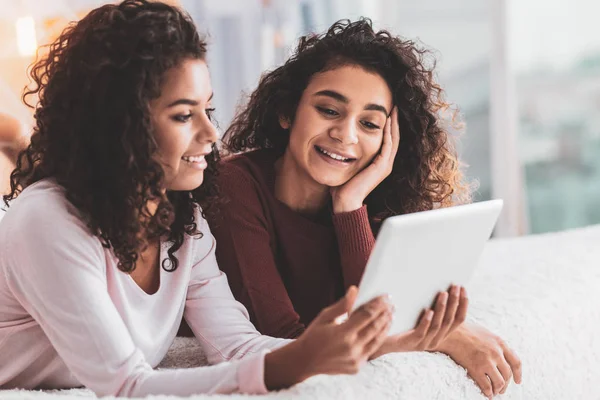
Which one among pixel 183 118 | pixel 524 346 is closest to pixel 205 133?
pixel 183 118

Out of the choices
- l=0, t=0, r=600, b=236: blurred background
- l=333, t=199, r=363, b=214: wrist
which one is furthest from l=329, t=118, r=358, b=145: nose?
l=0, t=0, r=600, b=236: blurred background

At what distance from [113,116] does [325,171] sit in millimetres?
510

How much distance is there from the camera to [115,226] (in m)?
1.11

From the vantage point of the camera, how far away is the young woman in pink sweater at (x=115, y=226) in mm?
1036

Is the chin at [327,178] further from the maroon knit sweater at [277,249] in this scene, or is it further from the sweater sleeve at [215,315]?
the sweater sleeve at [215,315]

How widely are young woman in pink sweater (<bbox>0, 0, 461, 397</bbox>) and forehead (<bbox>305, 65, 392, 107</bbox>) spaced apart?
33 centimetres

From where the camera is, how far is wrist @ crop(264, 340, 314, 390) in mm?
1005

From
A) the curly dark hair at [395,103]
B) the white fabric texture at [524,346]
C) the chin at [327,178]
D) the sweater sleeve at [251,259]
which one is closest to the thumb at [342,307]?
the white fabric texture at [524,346]

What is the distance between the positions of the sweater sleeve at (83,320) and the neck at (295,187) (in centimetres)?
54

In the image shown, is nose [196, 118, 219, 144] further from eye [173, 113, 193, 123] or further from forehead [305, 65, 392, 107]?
forehead [305, 65, 392, 107]

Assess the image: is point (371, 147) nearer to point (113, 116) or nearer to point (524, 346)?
point (524, 346)

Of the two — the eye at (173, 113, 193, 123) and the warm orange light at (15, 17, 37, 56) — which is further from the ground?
the warm orange light at (15, 17, 37, 56)

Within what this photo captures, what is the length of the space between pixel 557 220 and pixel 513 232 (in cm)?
39

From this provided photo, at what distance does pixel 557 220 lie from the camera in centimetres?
367
